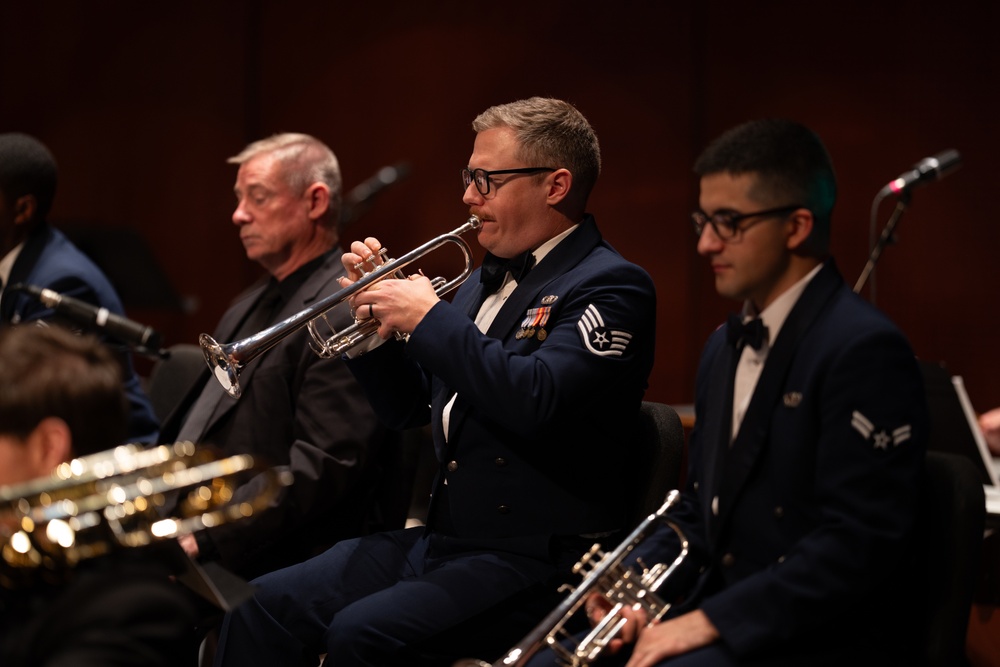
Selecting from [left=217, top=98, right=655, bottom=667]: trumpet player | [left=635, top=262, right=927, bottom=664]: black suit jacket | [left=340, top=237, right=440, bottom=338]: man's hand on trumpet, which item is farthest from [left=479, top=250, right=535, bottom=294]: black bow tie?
[left=635, top=262, right=927, bottom=664]: black suit jacket

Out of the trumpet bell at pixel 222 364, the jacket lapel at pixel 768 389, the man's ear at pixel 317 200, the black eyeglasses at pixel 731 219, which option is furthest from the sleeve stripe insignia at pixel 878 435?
the man's ear at pixel 317 200

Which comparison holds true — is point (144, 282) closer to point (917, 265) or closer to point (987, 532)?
point (917, 265)

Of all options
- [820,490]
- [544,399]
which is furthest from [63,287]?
[820,490]

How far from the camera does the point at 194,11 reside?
6949mm

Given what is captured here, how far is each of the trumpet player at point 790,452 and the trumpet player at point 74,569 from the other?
34.2 inches

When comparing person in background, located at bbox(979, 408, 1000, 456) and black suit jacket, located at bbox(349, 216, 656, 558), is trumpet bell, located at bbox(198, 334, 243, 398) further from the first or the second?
person in background, located at bbox(979, 408, 1000, 456)

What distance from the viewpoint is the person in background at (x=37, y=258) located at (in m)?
3.93

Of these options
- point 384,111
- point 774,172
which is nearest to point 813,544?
point 774,172

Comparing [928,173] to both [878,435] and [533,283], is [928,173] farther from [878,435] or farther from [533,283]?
[878,435]

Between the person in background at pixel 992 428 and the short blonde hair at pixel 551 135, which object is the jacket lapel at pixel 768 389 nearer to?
the short blonde hair at pixel 551 135

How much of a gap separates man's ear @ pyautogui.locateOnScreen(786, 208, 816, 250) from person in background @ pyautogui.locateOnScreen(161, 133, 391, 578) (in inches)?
59.6

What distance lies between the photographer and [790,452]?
7.06 ft

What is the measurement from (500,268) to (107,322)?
3.90 feet

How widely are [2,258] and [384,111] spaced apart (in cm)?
299
